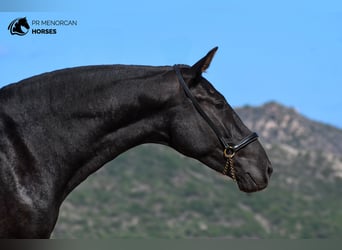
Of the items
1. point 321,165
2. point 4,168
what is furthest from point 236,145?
point 321,165

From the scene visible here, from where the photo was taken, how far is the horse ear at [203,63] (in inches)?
229

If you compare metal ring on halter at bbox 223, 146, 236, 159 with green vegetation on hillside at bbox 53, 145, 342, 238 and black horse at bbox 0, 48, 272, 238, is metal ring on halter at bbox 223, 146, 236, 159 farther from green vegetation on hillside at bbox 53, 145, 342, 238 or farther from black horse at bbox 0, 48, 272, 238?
green vegetation on hillside at bbox 53, 145, 342, 238

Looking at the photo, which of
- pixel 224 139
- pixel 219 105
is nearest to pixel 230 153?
pixel 224 139

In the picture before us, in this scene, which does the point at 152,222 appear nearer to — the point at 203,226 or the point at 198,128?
the point at 203,226

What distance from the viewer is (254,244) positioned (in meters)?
5.13

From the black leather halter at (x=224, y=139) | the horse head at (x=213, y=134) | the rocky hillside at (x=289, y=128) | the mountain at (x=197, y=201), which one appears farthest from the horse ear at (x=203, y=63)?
the rocky hillside at (x=289, y=128)

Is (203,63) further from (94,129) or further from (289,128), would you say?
(289,128)

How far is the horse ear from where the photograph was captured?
581 centimetres

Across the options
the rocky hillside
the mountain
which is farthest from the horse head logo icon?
the rocky hillside

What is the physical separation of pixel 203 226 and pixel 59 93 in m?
45.6

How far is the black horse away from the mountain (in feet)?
138

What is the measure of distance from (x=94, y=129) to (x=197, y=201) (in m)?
50.3

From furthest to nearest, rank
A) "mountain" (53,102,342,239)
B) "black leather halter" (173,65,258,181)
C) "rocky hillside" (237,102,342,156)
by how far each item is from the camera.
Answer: "rocky hillside" (237,102,342,156) < "mountain" (53,102,342,239) < "black leather halter" (173,65,258,181)

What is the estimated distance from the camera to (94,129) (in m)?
5.66
